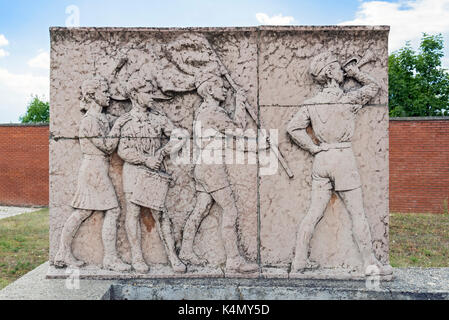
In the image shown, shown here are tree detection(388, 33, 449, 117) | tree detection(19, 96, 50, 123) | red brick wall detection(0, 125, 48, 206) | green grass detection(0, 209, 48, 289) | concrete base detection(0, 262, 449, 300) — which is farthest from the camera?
tree detection(19, 96, 50, 123)

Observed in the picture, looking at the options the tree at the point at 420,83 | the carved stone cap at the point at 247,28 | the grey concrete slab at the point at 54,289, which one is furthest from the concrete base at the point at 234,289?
the tree at the point at 420,83

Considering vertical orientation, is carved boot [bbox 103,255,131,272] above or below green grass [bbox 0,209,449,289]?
above

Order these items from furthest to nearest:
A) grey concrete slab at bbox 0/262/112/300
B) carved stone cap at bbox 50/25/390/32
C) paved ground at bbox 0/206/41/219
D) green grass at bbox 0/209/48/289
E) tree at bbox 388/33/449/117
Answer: tree at bbox 388/33/449/117
paved ground at bbox 0/206/41/219
green grass at bbox 0/209/48/289
carved stone cap at bbox 50/25/390/32
grey concrete slab at bbox 0/262/112/300

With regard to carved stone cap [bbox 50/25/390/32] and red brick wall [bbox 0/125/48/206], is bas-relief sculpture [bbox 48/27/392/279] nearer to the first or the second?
carved stone cap [bbox 50/25/390/32]

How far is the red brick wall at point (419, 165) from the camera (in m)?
11.0

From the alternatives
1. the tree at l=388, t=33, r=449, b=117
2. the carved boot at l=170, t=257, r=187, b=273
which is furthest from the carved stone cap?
the tree at l=388, t=33, r=449, b=117

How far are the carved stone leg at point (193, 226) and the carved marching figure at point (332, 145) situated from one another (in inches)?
35.9

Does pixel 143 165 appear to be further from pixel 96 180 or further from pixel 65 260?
pixel 65 260

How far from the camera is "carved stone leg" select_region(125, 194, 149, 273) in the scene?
365cm

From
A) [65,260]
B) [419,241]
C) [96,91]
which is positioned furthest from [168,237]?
[419,241]

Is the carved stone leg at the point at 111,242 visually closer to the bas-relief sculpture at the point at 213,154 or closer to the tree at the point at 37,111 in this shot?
the bas-relief sculpture at the point at 213,154

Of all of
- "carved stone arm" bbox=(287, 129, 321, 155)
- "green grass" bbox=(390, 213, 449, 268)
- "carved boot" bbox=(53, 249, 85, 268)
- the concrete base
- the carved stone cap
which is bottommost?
"green grass" bbox=(390, 213, 449, 268)

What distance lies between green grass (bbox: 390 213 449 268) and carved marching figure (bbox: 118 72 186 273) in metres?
3.57
